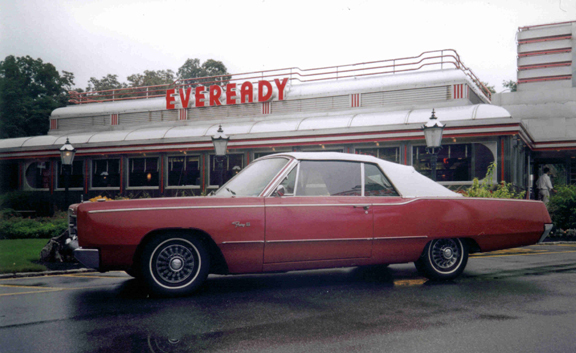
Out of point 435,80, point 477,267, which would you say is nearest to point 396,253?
point 477,267

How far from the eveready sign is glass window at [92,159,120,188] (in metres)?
4.50

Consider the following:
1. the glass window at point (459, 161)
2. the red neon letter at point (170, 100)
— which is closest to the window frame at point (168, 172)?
the red neon letter at point (170, 100)

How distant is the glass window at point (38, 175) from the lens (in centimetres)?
2266

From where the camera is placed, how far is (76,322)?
400cm

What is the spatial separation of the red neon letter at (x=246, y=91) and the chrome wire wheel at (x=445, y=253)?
57.3 feet

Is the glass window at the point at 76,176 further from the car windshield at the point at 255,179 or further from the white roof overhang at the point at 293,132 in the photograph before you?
the car windshield at the point at 255,179

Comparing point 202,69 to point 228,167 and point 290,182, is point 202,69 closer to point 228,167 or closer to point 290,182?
point 228,167

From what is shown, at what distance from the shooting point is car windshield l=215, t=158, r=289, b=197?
5.39 metres

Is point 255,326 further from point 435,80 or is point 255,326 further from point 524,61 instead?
point 524,61

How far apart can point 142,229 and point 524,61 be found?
84.3 ft

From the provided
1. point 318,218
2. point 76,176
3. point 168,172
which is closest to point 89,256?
point 318,218

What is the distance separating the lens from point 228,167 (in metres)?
19.6

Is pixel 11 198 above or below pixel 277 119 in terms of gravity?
below

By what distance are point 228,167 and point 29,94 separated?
79.5 feet
